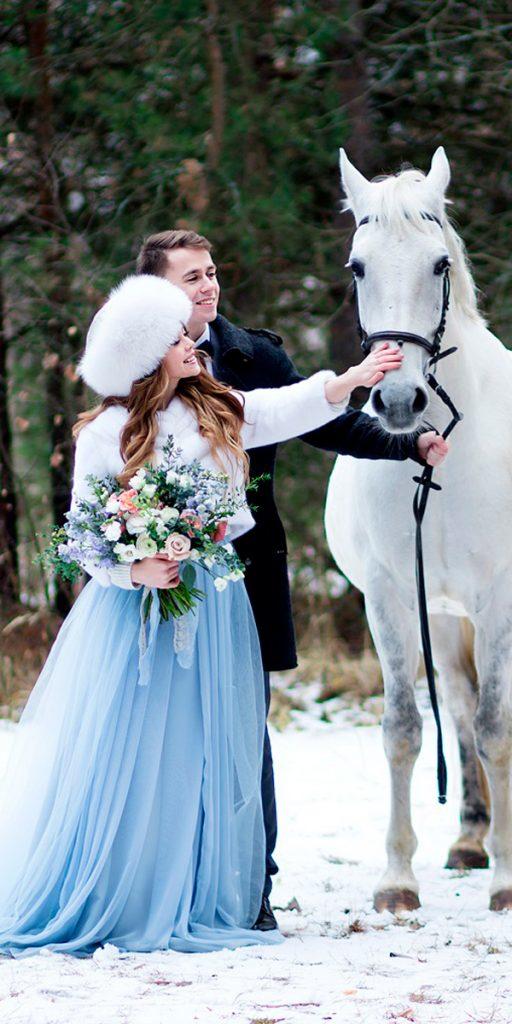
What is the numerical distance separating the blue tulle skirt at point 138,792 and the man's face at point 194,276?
797 mm

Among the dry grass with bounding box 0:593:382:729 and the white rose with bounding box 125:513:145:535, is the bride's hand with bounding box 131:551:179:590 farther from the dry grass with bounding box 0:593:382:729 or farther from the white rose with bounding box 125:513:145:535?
the dry grass with bounding box 0:593:382:729

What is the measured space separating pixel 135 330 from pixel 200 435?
0.34m

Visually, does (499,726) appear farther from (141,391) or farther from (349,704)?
(349,704)

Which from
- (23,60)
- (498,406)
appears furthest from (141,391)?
(23,60)

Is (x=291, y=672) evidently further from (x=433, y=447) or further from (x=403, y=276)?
(x=403, y=276)

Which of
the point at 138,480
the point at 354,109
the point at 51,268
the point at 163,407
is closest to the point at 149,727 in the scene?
the point at 138,480

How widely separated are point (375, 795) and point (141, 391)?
326 cm

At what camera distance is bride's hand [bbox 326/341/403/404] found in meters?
3.46

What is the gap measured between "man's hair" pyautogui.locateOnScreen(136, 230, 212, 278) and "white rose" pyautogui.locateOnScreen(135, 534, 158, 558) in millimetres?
853

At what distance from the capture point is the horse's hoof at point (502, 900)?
4.02 m

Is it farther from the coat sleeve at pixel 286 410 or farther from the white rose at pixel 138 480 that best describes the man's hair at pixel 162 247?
the white rose at pixel 138 480

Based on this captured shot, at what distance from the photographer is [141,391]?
3469 millimetres

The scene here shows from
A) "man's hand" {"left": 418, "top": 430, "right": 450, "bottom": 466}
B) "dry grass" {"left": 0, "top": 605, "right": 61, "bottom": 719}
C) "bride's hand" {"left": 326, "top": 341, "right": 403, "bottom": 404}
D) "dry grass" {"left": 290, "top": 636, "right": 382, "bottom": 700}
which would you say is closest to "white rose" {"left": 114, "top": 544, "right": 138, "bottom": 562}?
"bride's hand" {"left": 326, "top": 341, "right": 403, "bottom": 404}

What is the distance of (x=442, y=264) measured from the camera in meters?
3.74
